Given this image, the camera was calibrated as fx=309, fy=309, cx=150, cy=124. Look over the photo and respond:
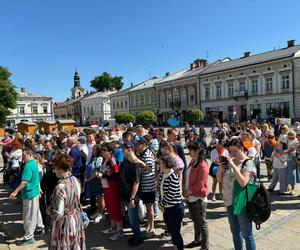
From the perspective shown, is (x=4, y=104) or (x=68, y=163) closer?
(x=68, y=163)

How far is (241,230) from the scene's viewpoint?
3930 millimetres

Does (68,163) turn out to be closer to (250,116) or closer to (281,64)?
(281,64)

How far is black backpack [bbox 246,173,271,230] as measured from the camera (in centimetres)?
371

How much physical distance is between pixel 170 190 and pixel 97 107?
83.9 meters

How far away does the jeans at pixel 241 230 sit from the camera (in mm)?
3834

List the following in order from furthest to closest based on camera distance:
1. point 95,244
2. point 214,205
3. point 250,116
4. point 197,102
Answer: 1. point 197,102
2. point 250,116
3. point 214,205
4. point 95,244

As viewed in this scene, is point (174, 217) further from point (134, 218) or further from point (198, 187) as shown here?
point (134, 218)

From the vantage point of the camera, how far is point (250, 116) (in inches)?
1694

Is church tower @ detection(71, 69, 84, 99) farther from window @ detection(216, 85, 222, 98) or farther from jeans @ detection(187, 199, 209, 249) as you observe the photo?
jeans @ detection(187, 199, 209, 249)

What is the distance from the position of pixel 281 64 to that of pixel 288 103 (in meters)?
4.89

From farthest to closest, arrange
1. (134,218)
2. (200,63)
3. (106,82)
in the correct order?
(106,82) → (200,63) → (134,218)

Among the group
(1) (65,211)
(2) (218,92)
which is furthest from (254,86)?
(1) (65,211)

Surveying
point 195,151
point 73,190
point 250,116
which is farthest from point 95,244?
point 250,116

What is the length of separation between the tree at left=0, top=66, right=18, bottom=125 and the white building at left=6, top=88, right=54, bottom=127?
108ft
